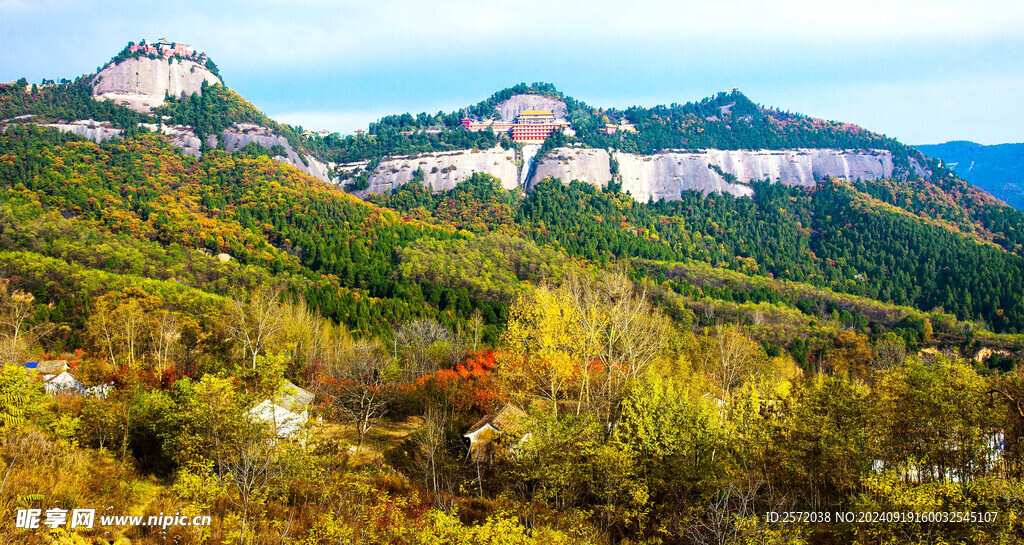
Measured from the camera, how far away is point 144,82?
4998 inches

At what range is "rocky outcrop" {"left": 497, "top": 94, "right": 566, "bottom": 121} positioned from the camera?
196000 mm

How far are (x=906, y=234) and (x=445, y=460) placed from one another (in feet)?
365

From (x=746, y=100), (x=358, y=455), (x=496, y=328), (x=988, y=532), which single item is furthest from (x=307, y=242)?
(x=746, y=100)

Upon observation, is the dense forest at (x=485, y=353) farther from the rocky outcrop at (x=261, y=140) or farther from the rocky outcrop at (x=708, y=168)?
the rocky outcrop at (x=708, y=168)

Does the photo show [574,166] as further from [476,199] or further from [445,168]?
[445,168]

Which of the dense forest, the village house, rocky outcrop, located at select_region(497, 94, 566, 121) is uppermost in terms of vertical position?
rocky outcrop, located at select_region(497, 94, 566, 121)

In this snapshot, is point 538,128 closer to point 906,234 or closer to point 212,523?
point 906,234

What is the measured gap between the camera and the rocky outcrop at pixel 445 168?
138250mm

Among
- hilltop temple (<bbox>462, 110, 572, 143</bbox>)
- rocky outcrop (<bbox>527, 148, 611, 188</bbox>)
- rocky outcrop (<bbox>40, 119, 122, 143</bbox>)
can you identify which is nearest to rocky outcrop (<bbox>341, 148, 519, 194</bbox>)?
rocky outcrop (<bbox>527, 148, 611, 188</bbox>)

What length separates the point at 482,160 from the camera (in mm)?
146000

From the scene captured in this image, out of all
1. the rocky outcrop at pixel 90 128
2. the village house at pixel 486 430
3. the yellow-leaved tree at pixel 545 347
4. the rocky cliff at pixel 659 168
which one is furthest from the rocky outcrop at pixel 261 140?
the village house at pixel 486 430

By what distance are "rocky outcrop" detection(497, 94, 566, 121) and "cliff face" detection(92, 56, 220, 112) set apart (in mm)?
95399

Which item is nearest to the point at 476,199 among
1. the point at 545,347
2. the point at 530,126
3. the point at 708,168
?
the point at 530,126

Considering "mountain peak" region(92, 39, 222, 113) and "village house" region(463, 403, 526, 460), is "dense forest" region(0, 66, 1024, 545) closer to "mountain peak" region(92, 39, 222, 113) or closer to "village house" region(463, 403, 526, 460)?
"village house" region(463, 403, 526, 460)
